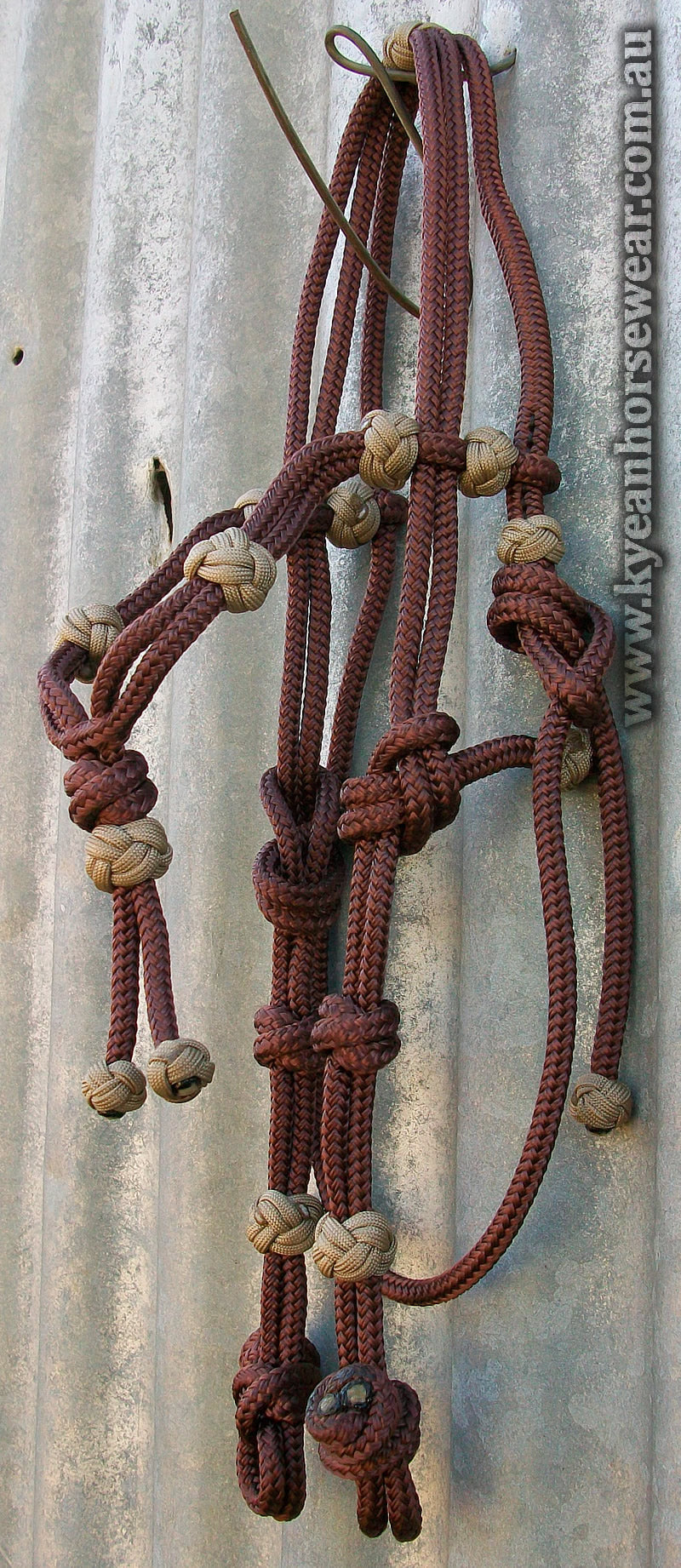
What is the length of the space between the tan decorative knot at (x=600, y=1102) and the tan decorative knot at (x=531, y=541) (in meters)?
0.28

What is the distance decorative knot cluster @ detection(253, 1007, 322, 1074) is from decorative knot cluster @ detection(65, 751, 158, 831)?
14 centimetres

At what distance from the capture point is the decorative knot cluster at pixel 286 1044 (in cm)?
72

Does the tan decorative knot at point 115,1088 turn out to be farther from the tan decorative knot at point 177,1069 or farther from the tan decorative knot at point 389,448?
the tan decorative knot at point 389,448

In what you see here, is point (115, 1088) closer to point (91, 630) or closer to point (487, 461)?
point (91, 630)

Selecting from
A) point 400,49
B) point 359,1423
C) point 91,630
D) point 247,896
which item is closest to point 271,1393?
point 359,1423

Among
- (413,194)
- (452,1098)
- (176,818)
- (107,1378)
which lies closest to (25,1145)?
(107,1378)

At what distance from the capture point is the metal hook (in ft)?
2.39

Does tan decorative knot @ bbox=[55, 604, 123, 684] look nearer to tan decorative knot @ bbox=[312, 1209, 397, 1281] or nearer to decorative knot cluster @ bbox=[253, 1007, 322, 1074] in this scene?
decorative knot cluster @ bbox=[253, 1007, 322, 1074]

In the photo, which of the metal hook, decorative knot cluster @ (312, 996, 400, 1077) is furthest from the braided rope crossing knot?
the metal hook

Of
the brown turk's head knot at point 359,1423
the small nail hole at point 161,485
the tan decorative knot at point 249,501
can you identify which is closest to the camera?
the brown turk's head knot at point 359,1423

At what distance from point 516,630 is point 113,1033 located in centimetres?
33

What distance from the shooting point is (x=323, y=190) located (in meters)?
0.74

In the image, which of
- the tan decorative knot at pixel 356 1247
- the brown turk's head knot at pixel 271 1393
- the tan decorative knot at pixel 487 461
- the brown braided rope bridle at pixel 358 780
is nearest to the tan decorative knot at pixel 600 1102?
the brown braided rope bridle at pixel 358 780

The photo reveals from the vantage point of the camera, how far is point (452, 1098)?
0.75 m
